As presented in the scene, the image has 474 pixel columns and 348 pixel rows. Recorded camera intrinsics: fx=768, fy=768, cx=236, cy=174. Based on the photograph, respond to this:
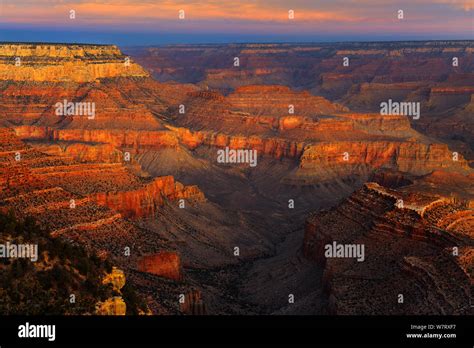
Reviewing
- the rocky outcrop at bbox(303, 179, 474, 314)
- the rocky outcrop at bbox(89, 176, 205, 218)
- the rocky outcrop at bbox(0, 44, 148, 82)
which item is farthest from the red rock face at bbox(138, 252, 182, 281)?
the rocky outcrop at bbox(0, 44, 148, 82)

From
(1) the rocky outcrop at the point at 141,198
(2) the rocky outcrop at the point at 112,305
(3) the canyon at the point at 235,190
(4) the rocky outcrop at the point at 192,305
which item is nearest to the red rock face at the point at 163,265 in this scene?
(3) the canyon at the point at 235,190

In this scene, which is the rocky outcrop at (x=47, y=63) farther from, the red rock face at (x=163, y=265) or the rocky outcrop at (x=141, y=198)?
the red rock face at (x=163, y=265)

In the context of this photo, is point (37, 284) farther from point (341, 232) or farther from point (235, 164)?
point (235, 164)

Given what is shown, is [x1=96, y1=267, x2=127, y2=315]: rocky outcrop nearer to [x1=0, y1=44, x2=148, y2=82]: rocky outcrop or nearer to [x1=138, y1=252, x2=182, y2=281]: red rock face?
A: [x1=138, y1=252, x2=182, y2=281]: red rock face

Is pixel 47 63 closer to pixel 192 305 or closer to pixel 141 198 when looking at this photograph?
pixel 141 198

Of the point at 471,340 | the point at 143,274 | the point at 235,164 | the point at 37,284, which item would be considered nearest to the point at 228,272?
the point at 143,274

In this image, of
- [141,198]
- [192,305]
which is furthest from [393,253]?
[141,198]
